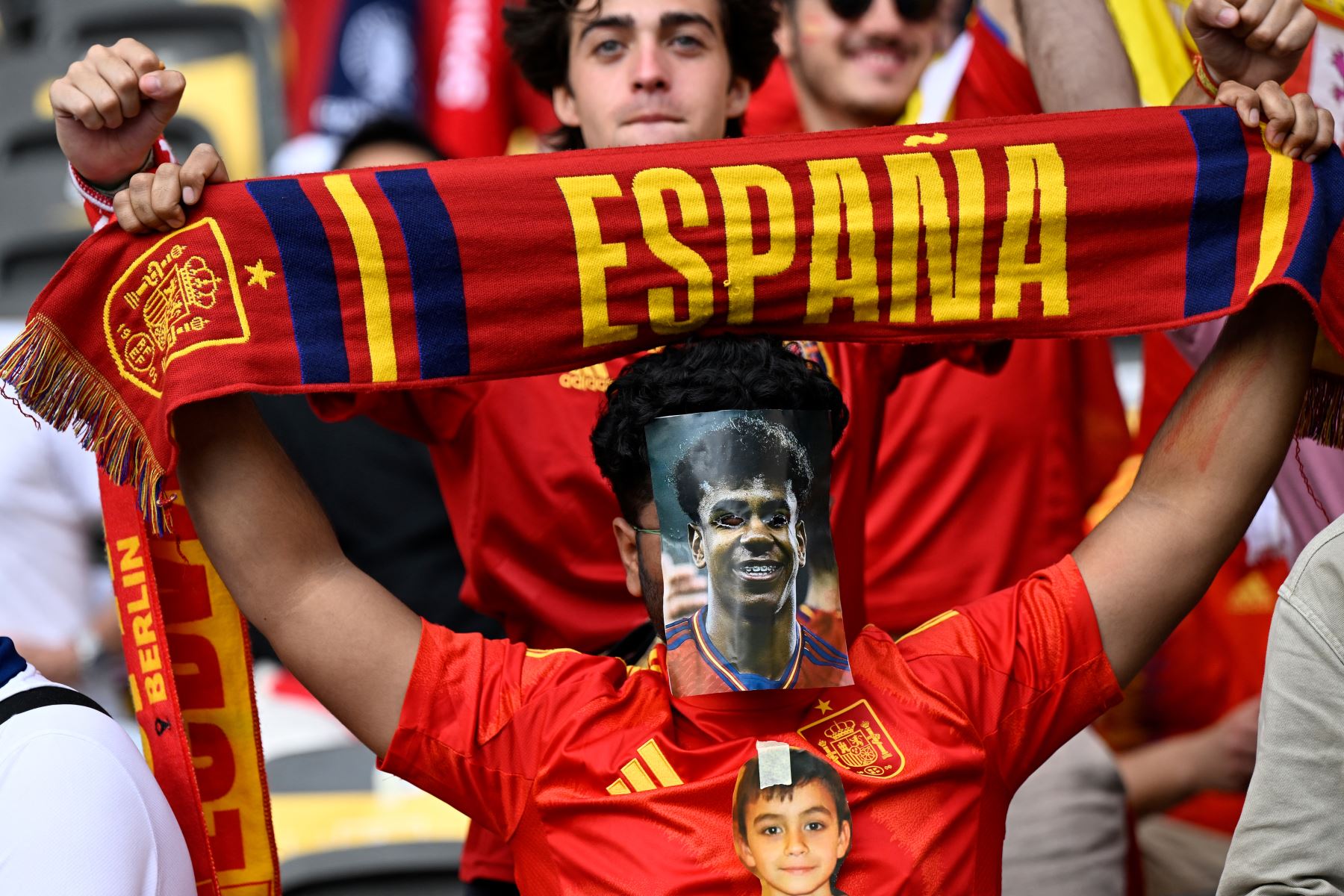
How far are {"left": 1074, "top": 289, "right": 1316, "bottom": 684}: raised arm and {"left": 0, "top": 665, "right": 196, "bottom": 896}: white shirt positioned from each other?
1118 millimetres

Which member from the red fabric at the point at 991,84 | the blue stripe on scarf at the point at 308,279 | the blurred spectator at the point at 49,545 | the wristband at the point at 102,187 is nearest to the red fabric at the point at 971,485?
the red fabric at the point at 991,84

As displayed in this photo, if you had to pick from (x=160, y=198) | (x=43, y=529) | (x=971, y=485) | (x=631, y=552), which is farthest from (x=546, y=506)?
(x=43, y=529)

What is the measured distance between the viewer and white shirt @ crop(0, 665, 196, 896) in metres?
1.81

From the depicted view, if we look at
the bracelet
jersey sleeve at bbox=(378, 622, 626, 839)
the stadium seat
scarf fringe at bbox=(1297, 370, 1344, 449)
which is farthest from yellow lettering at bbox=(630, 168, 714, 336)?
the stadium seat

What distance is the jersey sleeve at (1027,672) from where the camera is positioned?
199cm

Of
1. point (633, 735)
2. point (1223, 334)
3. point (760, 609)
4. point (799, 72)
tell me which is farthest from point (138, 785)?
point (799, 72)

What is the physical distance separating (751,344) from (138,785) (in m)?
0.88

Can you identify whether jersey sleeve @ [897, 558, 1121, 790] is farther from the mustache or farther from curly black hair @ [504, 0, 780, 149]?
the mustache

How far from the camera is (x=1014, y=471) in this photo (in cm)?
314

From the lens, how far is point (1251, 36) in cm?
211

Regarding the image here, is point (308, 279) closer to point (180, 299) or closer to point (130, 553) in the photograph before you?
point (180, 299)

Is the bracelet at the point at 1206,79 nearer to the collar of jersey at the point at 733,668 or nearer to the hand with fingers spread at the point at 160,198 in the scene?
the collar of jersey at the point at 733,668

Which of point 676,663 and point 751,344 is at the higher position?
point 751,344

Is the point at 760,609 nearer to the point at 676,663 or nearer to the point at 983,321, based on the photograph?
the point at 676,663
